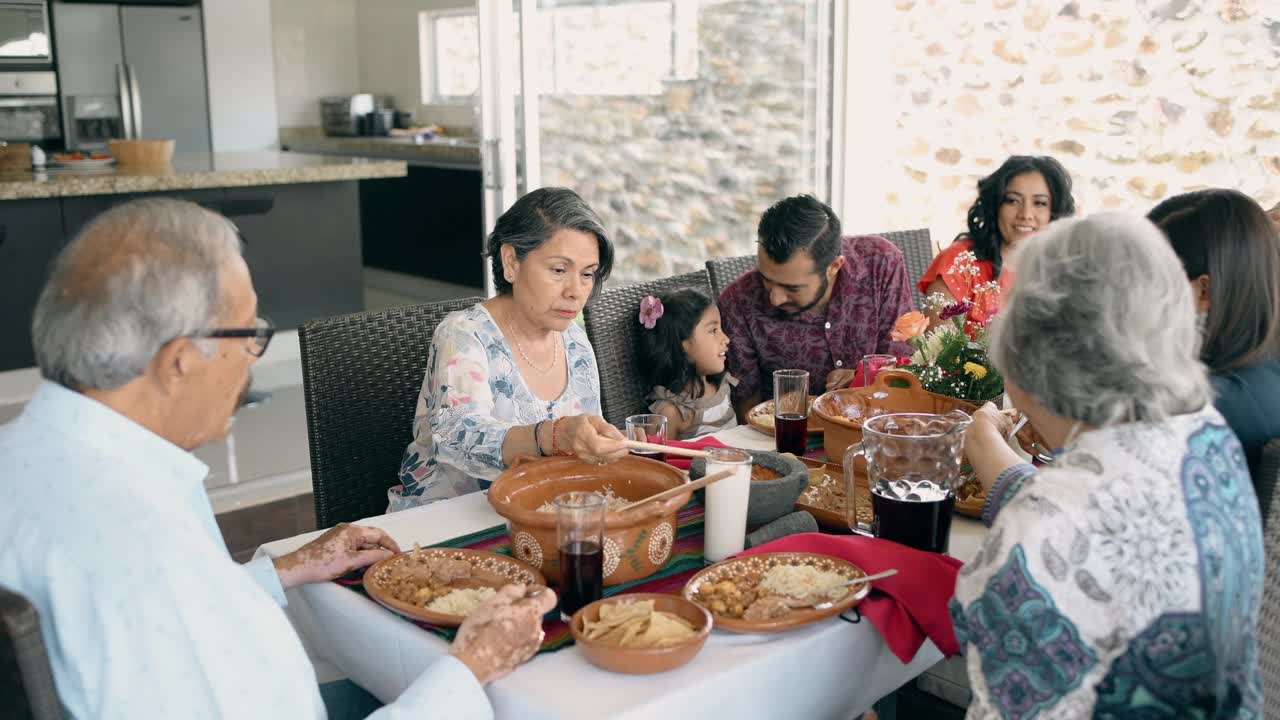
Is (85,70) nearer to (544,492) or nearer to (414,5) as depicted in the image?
(414,5)

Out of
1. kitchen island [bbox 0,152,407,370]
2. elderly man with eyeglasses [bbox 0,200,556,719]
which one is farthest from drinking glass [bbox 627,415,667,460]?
kitchen island [bbox 0,152,407,370]

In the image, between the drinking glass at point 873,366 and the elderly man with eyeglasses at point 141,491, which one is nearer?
the elderly man with eyeglasses at point 141,491

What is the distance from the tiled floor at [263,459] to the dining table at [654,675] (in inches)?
84.5

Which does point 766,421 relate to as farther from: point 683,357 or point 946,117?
point 946,117

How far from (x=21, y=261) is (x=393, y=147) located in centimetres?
251

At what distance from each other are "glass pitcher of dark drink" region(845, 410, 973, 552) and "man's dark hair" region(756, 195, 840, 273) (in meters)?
1.16

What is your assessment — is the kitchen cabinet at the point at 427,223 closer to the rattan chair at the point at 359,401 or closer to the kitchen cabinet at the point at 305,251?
the kitchen cabinet at the point at 305,251

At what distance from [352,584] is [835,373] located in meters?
1.40

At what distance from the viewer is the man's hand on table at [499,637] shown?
4.05 feet

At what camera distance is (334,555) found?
1.54 meters

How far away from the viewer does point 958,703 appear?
238 centimetres

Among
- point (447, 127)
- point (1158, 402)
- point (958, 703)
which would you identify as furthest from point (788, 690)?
point (447, 127)

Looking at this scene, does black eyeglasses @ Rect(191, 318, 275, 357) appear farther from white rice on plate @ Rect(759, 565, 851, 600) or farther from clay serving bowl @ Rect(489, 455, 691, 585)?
white rice on plate @ Rect(759, 565, 851, 600)

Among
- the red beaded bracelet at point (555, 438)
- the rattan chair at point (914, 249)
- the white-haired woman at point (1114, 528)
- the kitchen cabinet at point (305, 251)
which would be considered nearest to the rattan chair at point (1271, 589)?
the white-haired woman at point (1114, 528)
